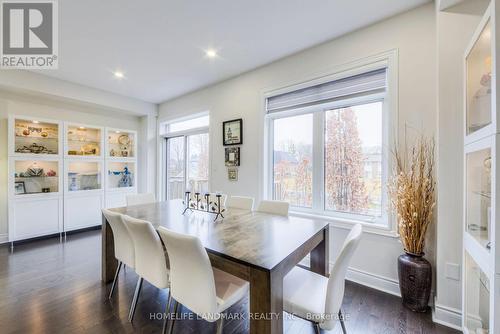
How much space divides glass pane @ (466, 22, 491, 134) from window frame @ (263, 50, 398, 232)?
2.02ft

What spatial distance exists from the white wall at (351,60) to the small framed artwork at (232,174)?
0.08 m

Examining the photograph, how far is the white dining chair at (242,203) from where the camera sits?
8.71 ft

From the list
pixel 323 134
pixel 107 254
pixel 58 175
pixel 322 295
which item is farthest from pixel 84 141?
pixel 322 295

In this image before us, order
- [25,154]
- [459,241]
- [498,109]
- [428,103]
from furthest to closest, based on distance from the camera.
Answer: [25,154] < [428,103] < [459,241] < [498,109]

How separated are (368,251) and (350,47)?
230 centimetres

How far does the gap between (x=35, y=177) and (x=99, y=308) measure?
3215 millimetres

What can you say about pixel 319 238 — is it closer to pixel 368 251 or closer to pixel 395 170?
pixel 368 251

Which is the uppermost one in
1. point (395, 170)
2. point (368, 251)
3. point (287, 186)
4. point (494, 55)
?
point (494, 55)

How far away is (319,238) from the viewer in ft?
5.77

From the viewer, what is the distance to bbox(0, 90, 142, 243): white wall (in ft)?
11.5

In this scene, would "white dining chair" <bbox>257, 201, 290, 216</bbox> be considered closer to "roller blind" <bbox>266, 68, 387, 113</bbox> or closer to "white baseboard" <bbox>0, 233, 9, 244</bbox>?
"roller blind" <bbox>266, 68, 387, 113</bbox>

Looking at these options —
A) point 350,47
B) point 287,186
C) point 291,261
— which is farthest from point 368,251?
point 350,47

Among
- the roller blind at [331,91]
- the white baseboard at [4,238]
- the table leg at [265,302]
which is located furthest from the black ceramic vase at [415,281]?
the white baseboard at [4,238]

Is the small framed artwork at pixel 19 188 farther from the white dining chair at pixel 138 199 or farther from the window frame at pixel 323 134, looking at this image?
the window frame at pixel 323 134
